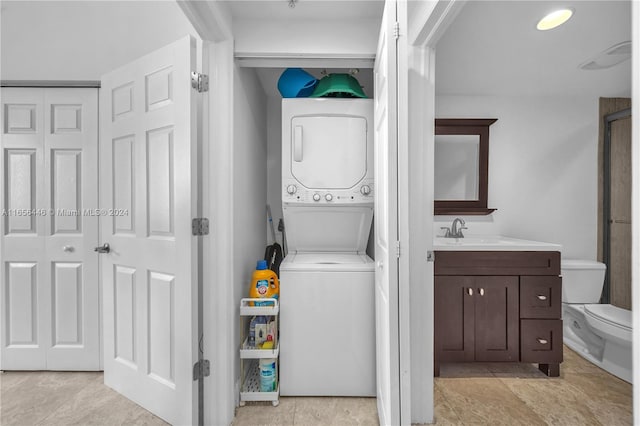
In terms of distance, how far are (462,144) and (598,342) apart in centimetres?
189

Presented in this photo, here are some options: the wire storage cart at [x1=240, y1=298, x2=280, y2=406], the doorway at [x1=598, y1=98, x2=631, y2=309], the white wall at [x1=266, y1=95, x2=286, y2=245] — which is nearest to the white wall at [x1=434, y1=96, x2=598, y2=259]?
the doorway at [x1=598, y1=98, x2=631, y2=309]

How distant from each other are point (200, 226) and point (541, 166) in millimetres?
2992

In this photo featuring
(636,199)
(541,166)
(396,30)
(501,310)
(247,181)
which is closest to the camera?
(636,199)

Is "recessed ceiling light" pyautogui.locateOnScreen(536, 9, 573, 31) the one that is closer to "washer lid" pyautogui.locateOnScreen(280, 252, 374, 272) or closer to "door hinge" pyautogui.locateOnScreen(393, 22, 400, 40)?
"door hinge" pyautogui.locateOnScreen(393, 22, 400, 40)

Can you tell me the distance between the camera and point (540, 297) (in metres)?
2.19

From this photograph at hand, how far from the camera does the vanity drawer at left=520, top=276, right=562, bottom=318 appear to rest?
2.18 m

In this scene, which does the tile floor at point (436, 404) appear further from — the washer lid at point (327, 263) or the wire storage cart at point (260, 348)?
the washer lid at point (327, 263)

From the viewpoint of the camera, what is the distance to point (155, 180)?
5.48 ft

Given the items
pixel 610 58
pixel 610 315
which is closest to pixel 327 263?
pixel 610 315

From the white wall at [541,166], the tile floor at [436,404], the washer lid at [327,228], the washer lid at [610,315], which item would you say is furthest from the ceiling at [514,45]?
the tile floor at [436,404]

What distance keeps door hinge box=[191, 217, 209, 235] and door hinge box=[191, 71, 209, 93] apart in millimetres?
685

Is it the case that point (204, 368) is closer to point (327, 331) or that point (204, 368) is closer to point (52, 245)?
point (327, 331)

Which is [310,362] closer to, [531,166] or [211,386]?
[211,386]

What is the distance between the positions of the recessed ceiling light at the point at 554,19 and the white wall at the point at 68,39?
2.50 m
